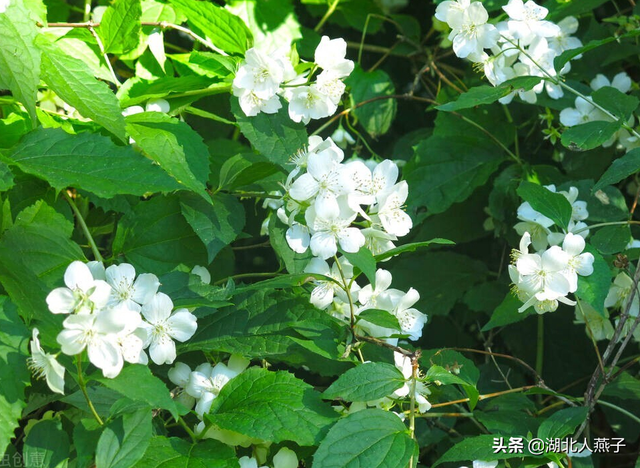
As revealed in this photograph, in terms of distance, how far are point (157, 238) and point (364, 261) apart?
43 cm

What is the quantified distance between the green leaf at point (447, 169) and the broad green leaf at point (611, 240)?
0.37 meters

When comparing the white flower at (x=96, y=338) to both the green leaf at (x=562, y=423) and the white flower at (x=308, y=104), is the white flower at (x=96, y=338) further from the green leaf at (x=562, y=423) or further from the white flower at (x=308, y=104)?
the green leaf at (x=562, y=423)

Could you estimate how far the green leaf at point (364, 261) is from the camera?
1.18m

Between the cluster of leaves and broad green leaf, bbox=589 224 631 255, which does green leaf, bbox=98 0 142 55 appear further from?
broad green leaf, bbox=589 224 631 255

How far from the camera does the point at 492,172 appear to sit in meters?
1.87

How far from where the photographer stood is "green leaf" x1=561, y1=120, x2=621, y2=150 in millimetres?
1458

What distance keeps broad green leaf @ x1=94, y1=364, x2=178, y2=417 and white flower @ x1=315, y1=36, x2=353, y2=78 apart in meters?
0.71

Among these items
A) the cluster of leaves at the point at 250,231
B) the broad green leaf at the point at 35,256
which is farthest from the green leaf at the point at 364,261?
the broad green leaf at the point at 35,256

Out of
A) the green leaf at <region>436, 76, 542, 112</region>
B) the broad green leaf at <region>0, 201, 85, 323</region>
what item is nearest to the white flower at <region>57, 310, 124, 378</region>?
the broad green leaf at <region>0, 201, 85, 323</region>

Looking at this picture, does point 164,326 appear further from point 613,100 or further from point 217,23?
point 613,100

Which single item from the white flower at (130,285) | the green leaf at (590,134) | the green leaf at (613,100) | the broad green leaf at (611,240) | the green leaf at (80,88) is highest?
the green leaf at (80,88)

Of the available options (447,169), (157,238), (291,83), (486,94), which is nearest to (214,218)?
(157,238)

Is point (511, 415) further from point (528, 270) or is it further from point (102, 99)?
point (102, 99)

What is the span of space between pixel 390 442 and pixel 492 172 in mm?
928
